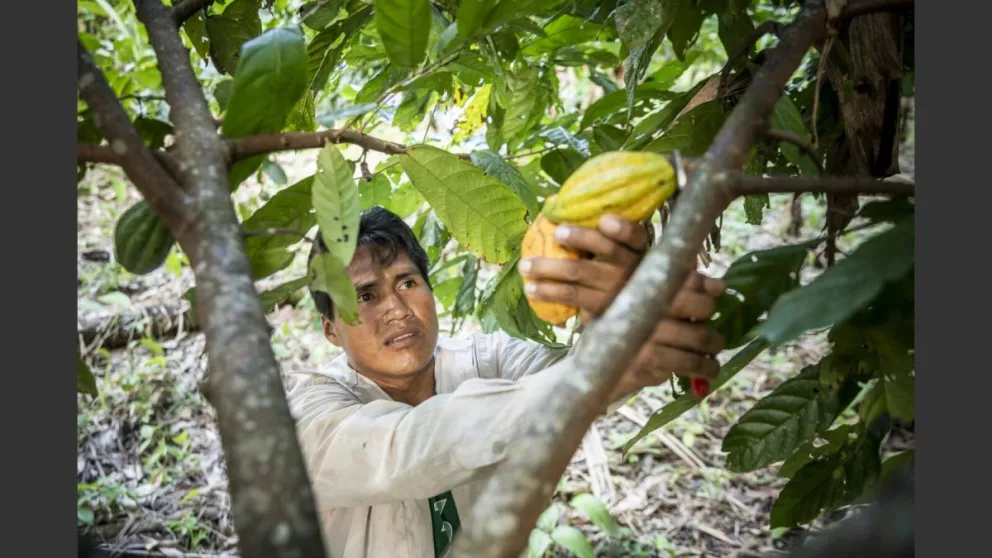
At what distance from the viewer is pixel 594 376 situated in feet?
2.59

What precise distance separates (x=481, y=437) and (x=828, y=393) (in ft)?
1.94

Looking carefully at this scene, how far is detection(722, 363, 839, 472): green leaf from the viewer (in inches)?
57.1

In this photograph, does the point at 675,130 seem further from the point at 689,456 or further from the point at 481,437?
the point at 689,456

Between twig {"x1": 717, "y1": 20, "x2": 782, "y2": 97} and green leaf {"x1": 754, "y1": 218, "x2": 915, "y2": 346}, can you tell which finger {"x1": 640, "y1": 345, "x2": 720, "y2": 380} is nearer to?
green leaf {"x1": 754, "y1": 218, "x2": 915, "y2": 346}

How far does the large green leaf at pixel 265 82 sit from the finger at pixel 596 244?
1.27 ft

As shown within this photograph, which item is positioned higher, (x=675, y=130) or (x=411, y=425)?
(x=675, y=130)

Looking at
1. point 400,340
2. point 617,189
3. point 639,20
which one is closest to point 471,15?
point 639,20

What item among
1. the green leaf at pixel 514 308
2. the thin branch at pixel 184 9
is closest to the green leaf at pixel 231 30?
the thin branch at pixel 184 9

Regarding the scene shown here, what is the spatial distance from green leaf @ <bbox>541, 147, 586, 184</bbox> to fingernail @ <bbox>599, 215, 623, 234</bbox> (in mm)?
Result: 1111

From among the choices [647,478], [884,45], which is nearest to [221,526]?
[647,478]

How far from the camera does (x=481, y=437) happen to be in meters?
1.27

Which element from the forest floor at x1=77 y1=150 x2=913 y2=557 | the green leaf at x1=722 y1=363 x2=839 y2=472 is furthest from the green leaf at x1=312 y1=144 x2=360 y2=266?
the forest floor at x1=77 y1=150 x2=913 y2=557

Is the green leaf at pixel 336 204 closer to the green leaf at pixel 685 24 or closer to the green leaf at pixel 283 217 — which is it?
the green leaf at pixel 283 217

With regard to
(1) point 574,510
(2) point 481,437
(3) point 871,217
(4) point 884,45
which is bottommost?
(1) point 574,510
